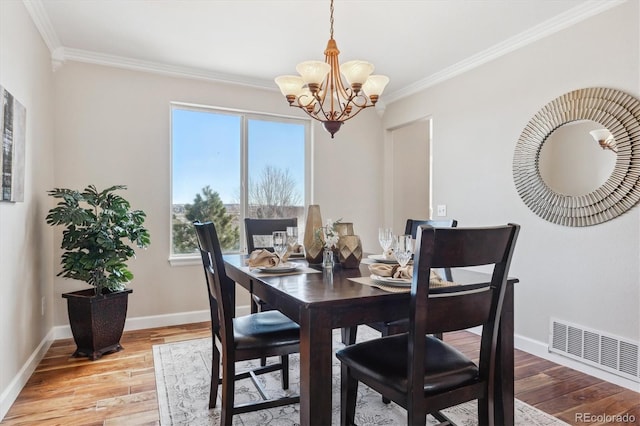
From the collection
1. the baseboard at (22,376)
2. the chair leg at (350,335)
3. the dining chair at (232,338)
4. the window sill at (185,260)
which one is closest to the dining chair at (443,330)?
the dining chair at (232,338)

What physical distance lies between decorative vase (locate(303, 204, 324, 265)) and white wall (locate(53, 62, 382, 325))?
2.01 m

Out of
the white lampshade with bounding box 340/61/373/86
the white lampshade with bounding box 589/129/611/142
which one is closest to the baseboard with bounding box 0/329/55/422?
the white lampshade with bounding box 340/61/373/86

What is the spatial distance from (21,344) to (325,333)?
226cm

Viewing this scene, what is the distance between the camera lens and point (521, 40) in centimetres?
294

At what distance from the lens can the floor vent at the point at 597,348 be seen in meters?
2.28

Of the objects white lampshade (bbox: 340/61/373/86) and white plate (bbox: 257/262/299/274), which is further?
white lampshade (bbox: 340/61/373/86)

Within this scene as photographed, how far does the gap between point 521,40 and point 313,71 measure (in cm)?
197

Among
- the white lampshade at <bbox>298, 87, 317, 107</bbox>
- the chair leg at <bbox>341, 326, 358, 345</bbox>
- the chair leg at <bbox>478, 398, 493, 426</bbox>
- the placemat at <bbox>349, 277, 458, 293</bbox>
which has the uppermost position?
the white lampshade at <bbox>298, 87, 317, 107</bbox>

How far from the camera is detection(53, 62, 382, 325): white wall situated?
→ 323cm

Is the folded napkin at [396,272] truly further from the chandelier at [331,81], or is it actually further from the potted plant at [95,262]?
the potted plant at [95,262]

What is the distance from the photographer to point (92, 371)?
2.53 metres

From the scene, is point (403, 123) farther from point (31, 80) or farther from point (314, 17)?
point (31, 80)

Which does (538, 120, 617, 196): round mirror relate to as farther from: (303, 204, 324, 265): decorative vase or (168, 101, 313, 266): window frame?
(168, 101, 313, 266): window frame

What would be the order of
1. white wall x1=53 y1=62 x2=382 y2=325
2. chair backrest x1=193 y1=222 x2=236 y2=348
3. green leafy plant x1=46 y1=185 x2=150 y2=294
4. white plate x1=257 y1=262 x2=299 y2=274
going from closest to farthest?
1. chair backrest x1=193 y1=222 x2=236 y2=348
2. white plate x1=257 y1=262 x2=299 y2=274
3. green leafy plant x1=46 y1=185 x2=150 y2=294
4. white wall x1=53 y1=62 x2=382 y2=325
